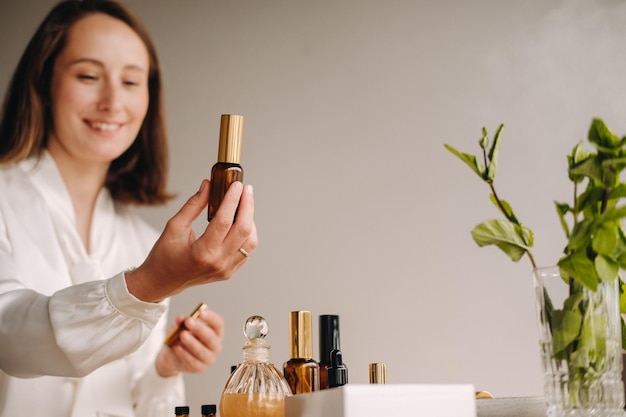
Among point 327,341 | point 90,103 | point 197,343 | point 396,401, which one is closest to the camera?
point 396,401

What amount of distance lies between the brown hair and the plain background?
28mm

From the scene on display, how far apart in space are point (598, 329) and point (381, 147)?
2.83 feet

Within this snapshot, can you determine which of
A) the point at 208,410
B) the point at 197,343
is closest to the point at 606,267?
the point at 208,410

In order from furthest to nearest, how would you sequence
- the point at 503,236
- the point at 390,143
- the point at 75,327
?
the point at 390,143 → the point at 75,327 → the point at 503,236

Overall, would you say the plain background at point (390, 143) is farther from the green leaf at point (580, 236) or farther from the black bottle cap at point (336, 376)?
the green leaf at point (580, 236)

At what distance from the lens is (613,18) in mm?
1474

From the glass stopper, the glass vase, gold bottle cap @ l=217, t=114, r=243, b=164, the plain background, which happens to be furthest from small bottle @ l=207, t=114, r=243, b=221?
the plain background

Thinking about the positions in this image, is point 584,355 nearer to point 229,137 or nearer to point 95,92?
point 229,137

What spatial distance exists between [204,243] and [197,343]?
0.53m

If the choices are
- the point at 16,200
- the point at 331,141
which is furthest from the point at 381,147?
the point at 16,200

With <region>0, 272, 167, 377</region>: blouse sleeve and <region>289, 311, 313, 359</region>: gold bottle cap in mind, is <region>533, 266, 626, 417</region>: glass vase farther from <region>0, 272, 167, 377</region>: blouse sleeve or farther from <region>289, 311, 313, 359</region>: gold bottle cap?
<region>0, 272, 167, 377</region>: blouse sleeve

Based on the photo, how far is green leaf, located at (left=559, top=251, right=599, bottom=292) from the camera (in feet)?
1.98

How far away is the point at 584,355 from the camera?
2.04ft

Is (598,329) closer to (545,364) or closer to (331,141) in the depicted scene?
(545,364)
